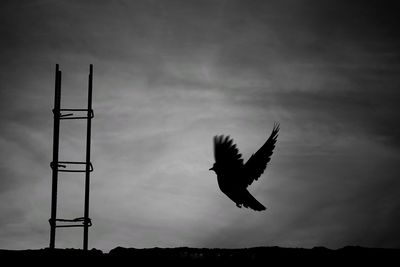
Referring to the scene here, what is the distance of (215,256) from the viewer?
406cm

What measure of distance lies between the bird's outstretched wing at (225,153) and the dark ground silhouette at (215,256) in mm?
5898

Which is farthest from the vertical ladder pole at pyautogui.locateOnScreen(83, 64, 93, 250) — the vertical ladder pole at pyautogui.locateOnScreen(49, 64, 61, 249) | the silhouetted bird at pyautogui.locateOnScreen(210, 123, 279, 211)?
the silhouetted bird at pyautogui.locateOnScreen(210, 123, 279, 211)

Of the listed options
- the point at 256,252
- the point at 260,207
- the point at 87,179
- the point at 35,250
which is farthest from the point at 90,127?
the point at 256,252

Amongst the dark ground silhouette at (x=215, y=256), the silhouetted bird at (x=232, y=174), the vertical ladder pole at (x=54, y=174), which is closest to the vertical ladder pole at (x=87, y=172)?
the vertical ladder pole at (x=54, y=174)

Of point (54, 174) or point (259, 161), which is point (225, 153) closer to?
point (259, 161)

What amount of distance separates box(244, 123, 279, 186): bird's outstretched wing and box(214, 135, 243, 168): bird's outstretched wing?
1.69 feet

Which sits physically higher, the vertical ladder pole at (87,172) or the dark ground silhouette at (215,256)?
the vertical ladder pole at (87,172)

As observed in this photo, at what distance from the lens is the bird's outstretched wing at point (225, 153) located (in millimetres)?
10016

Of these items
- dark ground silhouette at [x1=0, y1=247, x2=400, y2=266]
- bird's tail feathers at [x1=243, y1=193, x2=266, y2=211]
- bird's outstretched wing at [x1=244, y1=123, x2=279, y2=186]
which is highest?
bird's outstretched wing at [x1=244, y1=123, x2=279, y2=186]

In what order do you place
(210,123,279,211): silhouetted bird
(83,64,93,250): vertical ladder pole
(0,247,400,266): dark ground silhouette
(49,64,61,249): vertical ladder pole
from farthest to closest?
(210,123,279,211): silhouetted bird
(83,64,93,250): vertical ladder pole
(49,64,61,249): vertical ladder pole
(0,247,400,266): dark ground silhouette

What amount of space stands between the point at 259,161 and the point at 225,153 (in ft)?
3.69

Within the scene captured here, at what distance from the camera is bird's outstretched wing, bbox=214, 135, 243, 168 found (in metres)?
10.0

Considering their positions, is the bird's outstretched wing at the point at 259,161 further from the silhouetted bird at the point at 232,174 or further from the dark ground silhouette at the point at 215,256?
the dark ground silhouette at the point at 215,256

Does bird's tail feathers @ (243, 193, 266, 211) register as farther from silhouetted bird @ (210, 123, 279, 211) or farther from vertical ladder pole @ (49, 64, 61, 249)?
vertical ladder pole @ (49, 64, 61, 249)
